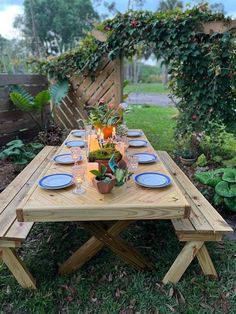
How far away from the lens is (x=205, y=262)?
203cm

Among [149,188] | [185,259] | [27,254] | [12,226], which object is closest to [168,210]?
[149,188]

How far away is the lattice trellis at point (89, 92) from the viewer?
5.17 meters

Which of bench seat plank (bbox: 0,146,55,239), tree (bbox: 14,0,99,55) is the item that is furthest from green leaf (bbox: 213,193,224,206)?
tree (bbox: 14,0,99,55)

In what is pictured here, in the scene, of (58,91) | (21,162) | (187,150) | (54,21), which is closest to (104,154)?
(21,162)

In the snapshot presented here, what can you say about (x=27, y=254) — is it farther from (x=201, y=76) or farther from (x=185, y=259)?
(x=201, y=76)

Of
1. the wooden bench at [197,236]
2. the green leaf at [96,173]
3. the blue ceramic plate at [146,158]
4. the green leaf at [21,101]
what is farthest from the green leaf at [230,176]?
the green leaf at [21,101]

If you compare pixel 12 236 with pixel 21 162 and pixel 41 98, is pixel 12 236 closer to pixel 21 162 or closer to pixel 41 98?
pixel 21 162

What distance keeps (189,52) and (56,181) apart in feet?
9.62

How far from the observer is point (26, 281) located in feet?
6.48

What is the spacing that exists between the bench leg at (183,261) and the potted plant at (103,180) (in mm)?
733

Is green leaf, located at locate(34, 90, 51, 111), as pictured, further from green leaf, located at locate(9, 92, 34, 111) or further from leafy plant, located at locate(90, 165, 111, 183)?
leafy plant, located at locate(90, 165, 111, 183)

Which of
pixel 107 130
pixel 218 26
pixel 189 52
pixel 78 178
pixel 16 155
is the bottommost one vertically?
pixel 16 155

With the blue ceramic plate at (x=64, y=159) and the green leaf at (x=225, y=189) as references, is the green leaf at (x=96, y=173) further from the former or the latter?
the green leaf at (x=225, y=189)

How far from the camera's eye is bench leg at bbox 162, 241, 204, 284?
6.38 feet
